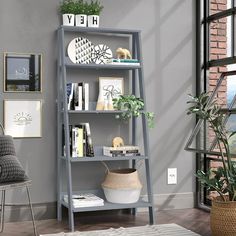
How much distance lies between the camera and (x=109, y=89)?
477 cm

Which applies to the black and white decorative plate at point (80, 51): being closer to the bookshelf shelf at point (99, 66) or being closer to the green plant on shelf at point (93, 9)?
the bookshelf shelf at point (99, 66)

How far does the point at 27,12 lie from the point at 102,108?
1.11 m

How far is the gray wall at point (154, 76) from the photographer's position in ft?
15.1

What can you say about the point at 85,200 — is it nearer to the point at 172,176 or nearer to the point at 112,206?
the point at 112,206

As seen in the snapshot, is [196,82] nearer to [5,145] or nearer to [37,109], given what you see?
[37,109]

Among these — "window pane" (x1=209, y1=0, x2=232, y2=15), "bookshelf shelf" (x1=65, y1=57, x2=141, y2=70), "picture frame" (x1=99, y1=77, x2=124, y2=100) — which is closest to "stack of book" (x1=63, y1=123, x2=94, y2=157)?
"picture frame" (x1=99, y1=77, x2=124, y2=100)

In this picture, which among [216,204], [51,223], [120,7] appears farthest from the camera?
[120,7]

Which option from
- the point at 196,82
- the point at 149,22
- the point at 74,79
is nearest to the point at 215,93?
the point at 196,82

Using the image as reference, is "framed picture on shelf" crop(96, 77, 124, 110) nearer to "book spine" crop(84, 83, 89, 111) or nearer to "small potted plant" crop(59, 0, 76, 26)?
"book spine" crop(84, 83, 89, 111)

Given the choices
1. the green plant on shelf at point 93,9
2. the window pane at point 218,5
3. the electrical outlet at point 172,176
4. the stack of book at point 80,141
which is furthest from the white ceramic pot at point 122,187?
the window pane at point 218,5


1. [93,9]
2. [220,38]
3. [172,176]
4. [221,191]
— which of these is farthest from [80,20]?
[221,191]

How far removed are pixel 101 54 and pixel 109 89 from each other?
337mm

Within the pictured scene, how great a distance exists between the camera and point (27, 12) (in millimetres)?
4578

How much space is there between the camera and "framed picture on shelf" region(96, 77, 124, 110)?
4.65 meters
